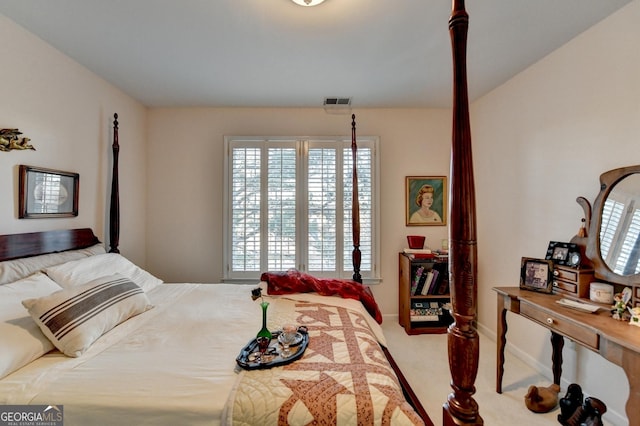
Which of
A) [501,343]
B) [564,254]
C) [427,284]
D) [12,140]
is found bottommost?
[501,343]

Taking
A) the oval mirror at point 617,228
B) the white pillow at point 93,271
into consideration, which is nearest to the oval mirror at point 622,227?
the oval mirror at point 617,228

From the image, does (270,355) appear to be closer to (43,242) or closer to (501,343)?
(501,343)

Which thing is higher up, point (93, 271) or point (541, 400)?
point (93, 271)

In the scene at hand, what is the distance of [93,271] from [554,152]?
368cm

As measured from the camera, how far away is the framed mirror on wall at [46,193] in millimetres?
1972

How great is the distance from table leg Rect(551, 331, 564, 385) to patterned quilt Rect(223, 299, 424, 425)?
1.58 metres

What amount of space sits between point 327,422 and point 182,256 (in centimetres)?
297

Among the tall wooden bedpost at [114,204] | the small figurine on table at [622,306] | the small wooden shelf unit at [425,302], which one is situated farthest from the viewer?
the small wooden shelf unit at [425,302]

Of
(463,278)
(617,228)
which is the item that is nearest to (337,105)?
(617,228)

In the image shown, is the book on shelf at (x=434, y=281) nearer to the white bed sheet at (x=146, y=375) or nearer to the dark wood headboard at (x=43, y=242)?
the white bed sheet at (x=146, y=375)

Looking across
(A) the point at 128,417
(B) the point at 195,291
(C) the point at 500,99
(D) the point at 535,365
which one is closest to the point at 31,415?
(A) the point at 128,417

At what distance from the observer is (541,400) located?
1.92 m

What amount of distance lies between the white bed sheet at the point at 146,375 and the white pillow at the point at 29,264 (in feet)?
2.37

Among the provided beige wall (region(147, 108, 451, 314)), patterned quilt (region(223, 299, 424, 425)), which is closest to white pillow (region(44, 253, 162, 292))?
beige wall (region(147, 108, 451, 314))
